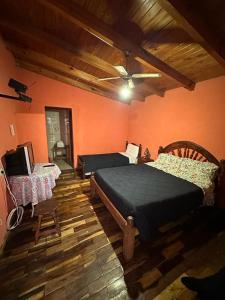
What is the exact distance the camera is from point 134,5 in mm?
1572

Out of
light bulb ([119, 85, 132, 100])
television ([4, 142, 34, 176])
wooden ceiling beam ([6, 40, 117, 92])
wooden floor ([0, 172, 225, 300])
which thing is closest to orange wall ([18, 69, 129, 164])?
wooden ceiling beam ([6, 40, 117, 92])

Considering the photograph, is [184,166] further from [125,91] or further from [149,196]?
[125,91]

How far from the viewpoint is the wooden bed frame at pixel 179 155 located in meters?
1.80

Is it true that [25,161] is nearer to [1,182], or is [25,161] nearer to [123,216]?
[1,182]

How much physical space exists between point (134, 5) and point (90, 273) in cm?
297

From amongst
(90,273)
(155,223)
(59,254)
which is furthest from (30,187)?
(155,223)

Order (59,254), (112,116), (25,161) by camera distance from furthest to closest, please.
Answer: (112,116)
(25,161)
(59,254)

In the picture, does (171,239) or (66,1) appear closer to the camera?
(66,1)

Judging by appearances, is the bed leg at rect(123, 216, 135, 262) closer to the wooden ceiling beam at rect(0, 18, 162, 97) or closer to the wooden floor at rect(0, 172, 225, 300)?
the wooden floor at rect(0, 172, 225, 300)

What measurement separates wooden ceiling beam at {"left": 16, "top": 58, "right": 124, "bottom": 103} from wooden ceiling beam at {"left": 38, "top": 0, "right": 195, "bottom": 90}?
2.19m

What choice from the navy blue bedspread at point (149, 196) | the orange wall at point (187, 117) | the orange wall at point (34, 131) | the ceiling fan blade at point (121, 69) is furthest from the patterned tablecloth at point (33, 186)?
the orange wall at point (187, 117)

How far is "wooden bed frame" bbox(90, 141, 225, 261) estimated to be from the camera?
5.90ft

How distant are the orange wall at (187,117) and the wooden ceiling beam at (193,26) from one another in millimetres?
957

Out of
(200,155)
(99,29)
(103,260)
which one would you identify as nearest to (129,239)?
(103,260)
